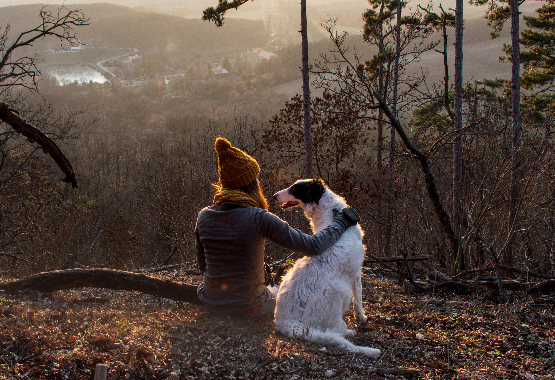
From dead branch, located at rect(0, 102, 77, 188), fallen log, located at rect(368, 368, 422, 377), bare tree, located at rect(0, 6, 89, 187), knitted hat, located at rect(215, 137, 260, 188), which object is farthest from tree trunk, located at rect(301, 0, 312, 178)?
fallen log, located at rect(368, 368, 422, 377)

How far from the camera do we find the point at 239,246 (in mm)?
3455

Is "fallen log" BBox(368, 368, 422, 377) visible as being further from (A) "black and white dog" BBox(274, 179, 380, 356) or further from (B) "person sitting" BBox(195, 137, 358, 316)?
(B) "person sitting" BBox(195, 137, 358, 316)

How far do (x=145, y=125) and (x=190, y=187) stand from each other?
40799 mm

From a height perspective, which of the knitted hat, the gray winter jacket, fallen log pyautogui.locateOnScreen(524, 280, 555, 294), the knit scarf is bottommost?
fallen log pyautogui.locateOnScreen(524, 280, 555, 294)

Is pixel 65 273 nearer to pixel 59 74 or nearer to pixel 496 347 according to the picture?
pixel 496 347

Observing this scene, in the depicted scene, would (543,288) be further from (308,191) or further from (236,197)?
(236,197)

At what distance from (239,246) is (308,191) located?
130cm

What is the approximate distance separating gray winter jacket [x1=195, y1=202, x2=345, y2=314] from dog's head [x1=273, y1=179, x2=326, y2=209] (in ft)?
2.14

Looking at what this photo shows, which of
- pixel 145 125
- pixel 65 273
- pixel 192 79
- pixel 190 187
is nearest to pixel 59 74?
pixel 192 79

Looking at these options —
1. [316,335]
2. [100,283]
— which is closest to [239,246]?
[316,335]

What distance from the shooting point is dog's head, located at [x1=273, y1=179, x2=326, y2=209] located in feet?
14.4

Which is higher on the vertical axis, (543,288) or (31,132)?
(31,132)

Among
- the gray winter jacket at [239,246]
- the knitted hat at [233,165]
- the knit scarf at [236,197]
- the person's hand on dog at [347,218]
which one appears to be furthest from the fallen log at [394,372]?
the knitted hat at [233,165]

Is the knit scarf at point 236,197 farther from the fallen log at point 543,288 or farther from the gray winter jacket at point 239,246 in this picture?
the fallen log at point 543,288
